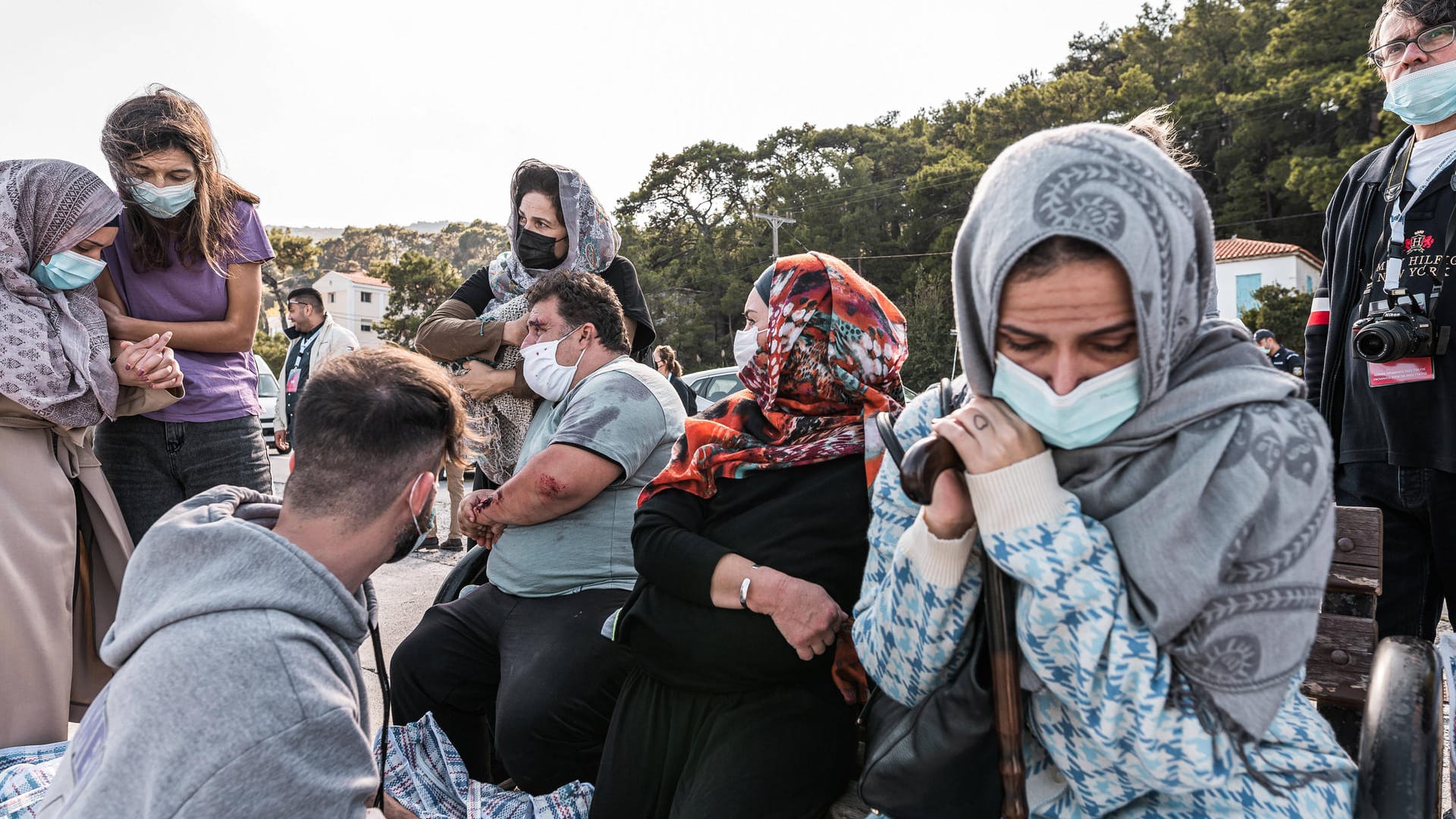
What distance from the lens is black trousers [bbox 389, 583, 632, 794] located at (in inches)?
92.1

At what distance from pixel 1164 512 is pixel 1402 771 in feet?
1.78

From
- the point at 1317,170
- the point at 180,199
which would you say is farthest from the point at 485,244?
the point at 180,199

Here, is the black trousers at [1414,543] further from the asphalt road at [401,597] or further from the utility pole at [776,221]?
the utility pole at [776,221]

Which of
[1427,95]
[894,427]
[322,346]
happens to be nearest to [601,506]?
[894,427]

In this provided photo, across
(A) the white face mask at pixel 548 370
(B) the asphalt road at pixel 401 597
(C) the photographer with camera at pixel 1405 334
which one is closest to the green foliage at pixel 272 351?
(B) the asphalt road at pixel 401 597

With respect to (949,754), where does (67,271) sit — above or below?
above

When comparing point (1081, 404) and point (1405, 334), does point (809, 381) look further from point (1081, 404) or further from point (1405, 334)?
point (1405, 334)

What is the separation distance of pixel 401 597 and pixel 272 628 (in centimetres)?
448

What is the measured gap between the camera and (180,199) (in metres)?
2.90

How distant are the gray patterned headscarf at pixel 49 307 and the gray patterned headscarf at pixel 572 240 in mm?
1278

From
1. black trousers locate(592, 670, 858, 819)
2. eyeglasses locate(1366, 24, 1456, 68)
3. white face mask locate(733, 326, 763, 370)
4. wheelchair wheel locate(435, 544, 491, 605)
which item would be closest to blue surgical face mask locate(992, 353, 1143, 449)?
black trousers locate(592, 670, 858, 819)

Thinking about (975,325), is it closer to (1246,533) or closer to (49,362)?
(1246,533)

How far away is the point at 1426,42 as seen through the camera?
2.50 m

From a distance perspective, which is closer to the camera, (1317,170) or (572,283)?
(572,283)
